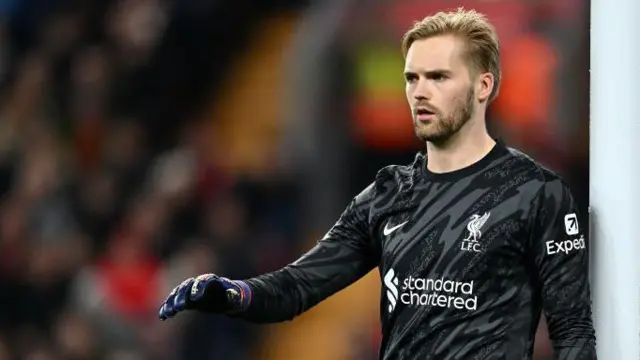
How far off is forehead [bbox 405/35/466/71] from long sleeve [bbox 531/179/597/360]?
37 centimetres

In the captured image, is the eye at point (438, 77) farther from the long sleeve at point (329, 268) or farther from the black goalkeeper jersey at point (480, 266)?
the long sleeve at point (329, 268)

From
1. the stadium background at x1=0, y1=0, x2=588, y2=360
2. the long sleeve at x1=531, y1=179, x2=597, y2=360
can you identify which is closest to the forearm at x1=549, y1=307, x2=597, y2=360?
the long sleeve at x1=531, y1=179, x2=597, y2=360

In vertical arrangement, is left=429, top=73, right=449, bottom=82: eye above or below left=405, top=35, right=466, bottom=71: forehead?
below

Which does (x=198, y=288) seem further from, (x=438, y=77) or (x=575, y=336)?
(x=575, y=336)

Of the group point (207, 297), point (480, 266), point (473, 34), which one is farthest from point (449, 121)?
point (207, 297)

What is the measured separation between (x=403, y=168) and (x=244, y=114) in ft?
11.0

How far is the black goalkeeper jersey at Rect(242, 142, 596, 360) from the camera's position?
2.43 m

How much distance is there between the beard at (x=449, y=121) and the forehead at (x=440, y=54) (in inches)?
3.1

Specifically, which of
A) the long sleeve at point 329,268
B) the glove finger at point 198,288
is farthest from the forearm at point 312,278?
the glove finger at point 198,288

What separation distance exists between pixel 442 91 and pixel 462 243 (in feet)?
1.20

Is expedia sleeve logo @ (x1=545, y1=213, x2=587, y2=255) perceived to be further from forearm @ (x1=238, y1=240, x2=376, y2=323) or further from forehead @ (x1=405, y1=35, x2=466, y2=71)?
forearm @ (x1=238, y1=240, x2=376, y2=323)

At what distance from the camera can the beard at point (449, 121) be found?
2.56m

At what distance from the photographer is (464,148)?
2.63 m

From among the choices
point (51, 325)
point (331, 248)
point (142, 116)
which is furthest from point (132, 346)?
point (331, 248)
